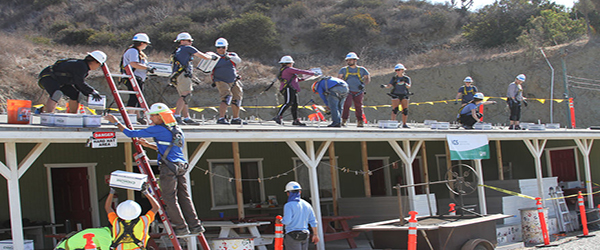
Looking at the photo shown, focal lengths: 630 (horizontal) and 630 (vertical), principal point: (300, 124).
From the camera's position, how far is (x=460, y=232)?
9.55m

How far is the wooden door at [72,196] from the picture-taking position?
12453 mm

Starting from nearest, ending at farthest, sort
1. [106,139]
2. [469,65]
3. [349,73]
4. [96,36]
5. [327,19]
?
1. [106,139]
2. [349,73]
3. [469,65]
4. [96,36]
5. [327,19]

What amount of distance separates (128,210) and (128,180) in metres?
0.46

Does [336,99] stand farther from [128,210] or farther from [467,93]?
[128,210]

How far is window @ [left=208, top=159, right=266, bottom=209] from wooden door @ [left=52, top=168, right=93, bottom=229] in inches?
114

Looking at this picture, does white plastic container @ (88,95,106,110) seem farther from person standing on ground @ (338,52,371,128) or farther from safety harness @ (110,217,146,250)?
person standing on ground @ (338,52,371,128)

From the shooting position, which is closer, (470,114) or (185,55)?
(185,55)

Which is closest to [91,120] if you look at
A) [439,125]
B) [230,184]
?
[230,184]

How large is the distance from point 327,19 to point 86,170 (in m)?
38.2

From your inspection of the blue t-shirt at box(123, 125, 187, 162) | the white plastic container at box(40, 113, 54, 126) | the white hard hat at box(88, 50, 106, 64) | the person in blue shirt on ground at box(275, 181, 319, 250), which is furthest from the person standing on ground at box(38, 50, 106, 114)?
the person in blue shirt on ground at box(275, 181, 319, 250)

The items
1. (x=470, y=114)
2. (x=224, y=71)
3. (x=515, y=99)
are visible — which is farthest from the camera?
(x=515, y=99)

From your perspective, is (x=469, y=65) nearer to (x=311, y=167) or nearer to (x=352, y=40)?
(x=352, y=40)

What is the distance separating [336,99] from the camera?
13.0 metres

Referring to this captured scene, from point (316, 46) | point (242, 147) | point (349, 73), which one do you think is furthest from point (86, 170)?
point (316, 46)
